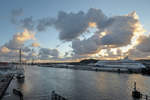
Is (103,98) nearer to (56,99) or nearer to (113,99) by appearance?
(113,99)

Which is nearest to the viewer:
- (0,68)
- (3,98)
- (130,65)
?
(3,98)

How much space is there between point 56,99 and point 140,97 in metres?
17.5

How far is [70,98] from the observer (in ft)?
88.9

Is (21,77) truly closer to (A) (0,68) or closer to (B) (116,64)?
(A) (0,68)

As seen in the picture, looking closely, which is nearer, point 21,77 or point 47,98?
point 47,98

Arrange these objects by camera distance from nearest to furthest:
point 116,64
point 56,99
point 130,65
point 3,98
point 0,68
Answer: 1. point 56,99
2. point 3,98
3. point 0,68
4. point 130,65
5. point 116,64

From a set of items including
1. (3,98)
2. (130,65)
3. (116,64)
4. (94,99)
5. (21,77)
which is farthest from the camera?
(116,64)

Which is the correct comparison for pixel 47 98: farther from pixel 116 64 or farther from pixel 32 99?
pixel 116 64

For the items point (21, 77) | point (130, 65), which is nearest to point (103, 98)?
point (21, 77)

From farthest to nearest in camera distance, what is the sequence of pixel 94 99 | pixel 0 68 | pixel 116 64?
pixel 116 64 < pixel 0 68 < pixel 94 99

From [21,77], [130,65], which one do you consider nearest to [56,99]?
[21,77]

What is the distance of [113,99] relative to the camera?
85.8 ft

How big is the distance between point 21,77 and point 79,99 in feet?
132

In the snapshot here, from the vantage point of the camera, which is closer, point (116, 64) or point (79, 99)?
point (79, 99)
